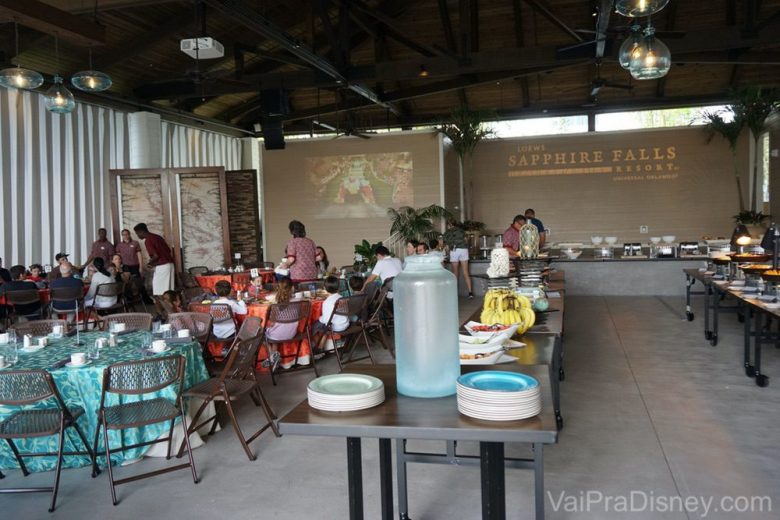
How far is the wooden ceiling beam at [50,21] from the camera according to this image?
4.60 metres

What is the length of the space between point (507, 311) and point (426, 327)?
1.49 metres

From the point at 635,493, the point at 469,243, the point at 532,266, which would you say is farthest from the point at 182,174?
the point at 635,493

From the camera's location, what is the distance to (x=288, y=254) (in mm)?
7473

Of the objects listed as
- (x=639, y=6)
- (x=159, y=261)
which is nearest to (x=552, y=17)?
(x=639, y=6)

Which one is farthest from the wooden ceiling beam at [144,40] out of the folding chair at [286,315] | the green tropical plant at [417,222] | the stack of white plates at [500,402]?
the stack of white plates at [500,402]

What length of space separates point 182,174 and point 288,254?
359 cm

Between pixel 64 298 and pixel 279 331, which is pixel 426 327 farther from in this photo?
pixel 64 298

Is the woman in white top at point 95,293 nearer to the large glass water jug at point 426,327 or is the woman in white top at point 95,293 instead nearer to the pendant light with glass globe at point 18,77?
the pendant light with glass globe at point 18,77

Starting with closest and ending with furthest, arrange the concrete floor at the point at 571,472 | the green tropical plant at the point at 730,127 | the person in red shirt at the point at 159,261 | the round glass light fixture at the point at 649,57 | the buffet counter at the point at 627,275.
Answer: the concrete floor at the point at 571,472 → the round glass light fixture at the point at 649,57 → the person in red shirt at the point at 159,261 → the buffet counter at the point at 627,275 → the green tropical plant at the point at 730,127

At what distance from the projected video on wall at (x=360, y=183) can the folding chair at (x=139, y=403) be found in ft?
30.7

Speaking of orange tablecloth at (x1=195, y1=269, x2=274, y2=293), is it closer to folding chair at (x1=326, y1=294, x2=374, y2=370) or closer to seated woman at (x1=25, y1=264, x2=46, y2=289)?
seated woman at (x1=25, y1=264, x2=46, y2=289)

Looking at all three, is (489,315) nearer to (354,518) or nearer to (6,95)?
(354,518)

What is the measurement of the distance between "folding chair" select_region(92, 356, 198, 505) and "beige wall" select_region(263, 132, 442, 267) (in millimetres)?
9238

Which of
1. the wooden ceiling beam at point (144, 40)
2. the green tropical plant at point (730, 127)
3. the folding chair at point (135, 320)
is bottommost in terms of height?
the folding chair at point (135, 320)
